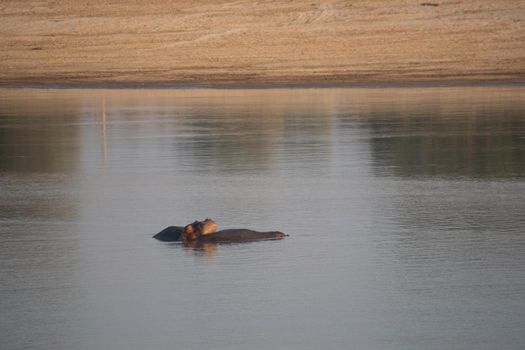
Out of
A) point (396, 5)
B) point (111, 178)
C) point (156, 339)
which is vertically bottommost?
point (156, 339)

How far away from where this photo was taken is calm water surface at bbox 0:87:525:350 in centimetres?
768

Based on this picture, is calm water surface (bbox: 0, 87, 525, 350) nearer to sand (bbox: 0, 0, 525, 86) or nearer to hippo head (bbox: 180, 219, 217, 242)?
hippo head (bbox: 180, 219, 217, 242)

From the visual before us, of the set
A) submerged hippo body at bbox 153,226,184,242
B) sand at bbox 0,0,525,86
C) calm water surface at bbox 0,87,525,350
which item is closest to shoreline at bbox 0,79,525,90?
sand at bbox 0,0,525,86

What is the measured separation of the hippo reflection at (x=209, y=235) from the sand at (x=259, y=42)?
33880 mm

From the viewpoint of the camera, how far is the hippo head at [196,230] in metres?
10.9

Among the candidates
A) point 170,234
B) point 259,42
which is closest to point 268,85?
point 259,42

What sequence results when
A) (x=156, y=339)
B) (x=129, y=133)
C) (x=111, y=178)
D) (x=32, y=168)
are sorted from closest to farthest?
(x=156, y=339) → (x=111, y=178) → (x=32, y=168) → (x=129, y=133)

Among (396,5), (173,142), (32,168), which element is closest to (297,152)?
(173,142)

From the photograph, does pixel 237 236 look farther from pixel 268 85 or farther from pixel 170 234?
pixel 268 85

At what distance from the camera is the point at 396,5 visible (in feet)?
195

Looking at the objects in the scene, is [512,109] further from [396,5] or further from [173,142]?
[396,5]

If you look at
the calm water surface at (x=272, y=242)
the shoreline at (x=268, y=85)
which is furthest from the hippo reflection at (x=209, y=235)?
the shoreline at (x=268, y=85)

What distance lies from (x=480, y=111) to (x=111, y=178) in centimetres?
1380

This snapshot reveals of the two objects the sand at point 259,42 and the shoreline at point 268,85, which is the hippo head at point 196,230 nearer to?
the shoreline at point 268,85
